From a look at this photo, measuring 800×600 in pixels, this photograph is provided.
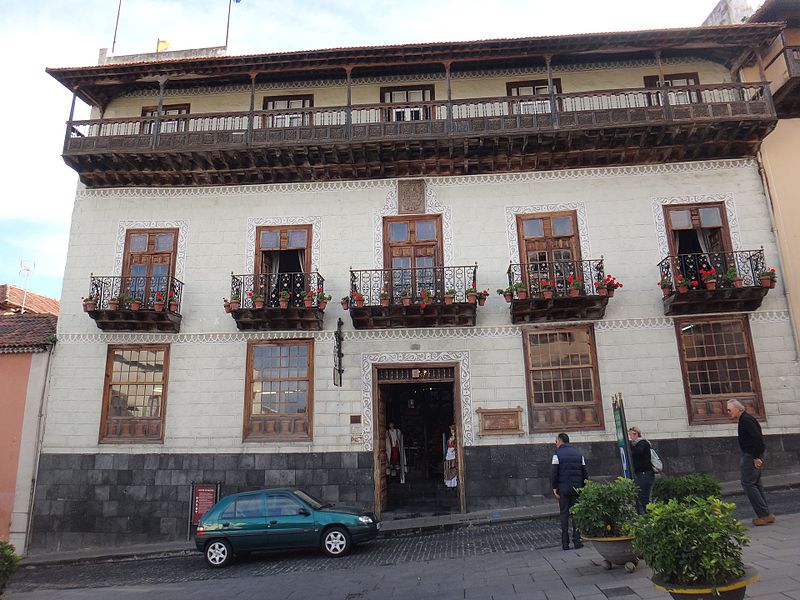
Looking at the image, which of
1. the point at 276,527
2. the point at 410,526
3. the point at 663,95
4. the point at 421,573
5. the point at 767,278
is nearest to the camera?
the point at 421,573

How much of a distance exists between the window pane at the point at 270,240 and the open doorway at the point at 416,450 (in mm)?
5040

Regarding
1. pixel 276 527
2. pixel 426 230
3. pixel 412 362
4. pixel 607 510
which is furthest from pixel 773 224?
pixel 276 527

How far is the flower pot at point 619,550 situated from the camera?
7.22 meters

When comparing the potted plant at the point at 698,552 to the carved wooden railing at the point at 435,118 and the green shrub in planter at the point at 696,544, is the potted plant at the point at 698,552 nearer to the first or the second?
the green shrub in planter at the point at 696,544

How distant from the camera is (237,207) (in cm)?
1599

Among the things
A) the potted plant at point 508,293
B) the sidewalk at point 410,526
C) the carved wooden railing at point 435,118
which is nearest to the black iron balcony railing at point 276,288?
the carved wooden railing at point 435,118

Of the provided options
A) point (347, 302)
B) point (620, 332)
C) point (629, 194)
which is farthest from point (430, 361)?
point (629, 194)

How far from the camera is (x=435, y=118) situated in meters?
15.5

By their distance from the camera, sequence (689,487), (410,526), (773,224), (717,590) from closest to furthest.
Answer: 1. (717,590)
2. (689,487)
3. (410,526)
4. (773,224)

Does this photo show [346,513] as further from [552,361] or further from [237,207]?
[237,207]

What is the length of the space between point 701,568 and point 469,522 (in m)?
8.47

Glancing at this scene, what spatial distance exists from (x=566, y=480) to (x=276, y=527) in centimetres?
579

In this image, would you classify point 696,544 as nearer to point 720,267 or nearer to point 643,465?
Result: point 643,465

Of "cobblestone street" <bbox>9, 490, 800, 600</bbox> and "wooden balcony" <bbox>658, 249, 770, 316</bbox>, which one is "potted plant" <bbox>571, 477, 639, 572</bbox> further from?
"wooden balcony" <bbox>658, 249, 770, 316</bbox>
